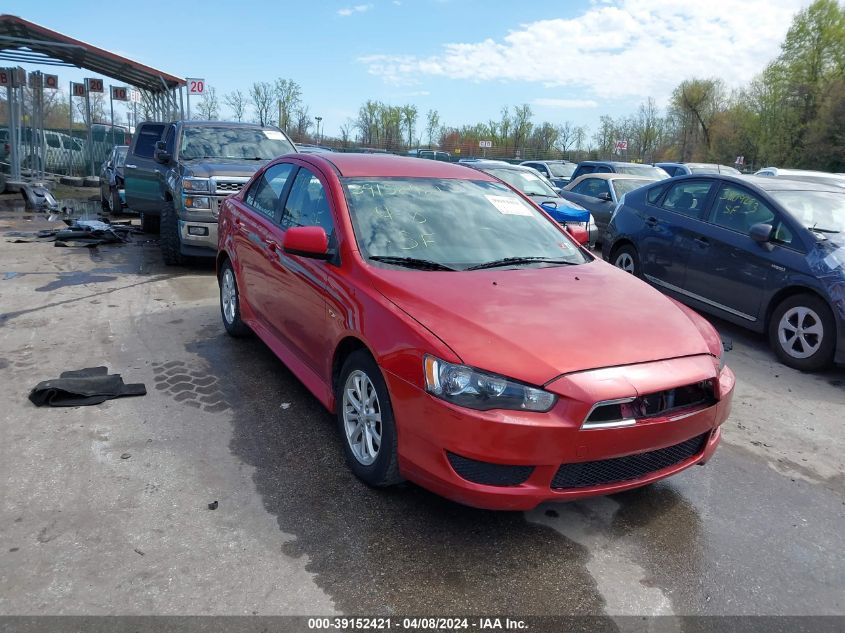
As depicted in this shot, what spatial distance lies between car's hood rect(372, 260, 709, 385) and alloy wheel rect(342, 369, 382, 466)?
19.3 inches

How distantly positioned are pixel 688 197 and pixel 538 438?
18.4ft

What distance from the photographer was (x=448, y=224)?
13.1 ft

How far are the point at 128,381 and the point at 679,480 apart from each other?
3.83 metres

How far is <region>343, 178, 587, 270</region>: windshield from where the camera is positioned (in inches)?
147

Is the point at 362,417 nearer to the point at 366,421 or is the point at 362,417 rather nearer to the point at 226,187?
the point at 366,421

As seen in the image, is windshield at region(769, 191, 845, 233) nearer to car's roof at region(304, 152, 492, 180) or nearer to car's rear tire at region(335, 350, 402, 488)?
car's roof at region(304, 152, 492, 180)

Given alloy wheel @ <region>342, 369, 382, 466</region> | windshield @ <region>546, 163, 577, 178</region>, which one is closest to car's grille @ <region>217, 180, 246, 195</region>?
alloy wheel @ <region>342, 369, 382, 466</region>

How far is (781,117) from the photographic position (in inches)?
1786

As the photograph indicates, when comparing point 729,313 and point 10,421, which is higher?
point 729,313

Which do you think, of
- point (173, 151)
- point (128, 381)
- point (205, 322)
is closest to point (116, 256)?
point (173, 151)

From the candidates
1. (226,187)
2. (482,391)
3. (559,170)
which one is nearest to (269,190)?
(482,391)

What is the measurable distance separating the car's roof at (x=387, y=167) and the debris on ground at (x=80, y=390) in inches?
82.1

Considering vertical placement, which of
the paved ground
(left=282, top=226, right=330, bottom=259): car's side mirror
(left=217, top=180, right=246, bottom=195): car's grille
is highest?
(left=217, top=180, right=246, bottom=195): car's grille

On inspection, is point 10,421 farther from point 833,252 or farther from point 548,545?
point 833,252
